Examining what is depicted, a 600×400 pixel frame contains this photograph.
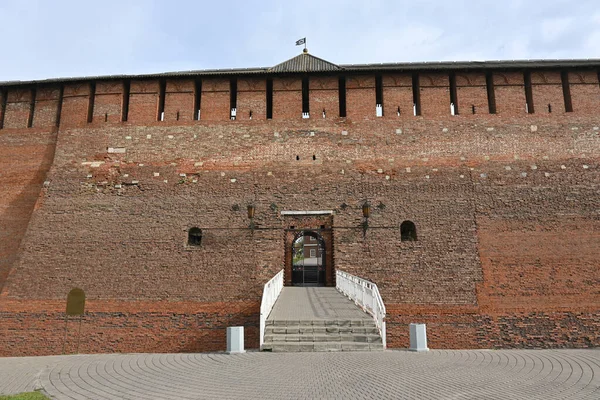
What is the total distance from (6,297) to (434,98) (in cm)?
1326

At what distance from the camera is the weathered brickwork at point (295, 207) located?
385 inches

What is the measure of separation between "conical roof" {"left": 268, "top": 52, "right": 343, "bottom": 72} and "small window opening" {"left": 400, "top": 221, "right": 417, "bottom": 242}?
217 inches

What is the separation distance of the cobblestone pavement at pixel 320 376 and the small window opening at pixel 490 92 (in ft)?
24.1

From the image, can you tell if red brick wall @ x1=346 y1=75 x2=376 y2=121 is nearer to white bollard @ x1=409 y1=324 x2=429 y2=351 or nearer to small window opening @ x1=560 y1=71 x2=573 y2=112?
small window opening @ x1=560 y1=71 x2=573 y2=112

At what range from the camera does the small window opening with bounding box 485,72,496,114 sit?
11367 millimetres

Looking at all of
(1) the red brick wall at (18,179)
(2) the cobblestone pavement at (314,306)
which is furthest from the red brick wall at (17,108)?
(2) the cobblestone pavement at (314,306)

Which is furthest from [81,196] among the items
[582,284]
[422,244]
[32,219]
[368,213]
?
[582,284]

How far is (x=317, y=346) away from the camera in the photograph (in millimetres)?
6328

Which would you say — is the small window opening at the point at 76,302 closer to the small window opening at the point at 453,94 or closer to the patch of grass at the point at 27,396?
the patch of grass at the point at 27,396

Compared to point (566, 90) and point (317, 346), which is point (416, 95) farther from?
point (317, 346)

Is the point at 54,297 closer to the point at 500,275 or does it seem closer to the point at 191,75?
the point at 191,75

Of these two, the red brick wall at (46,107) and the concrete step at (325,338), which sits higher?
the red brick wall at (46,107)

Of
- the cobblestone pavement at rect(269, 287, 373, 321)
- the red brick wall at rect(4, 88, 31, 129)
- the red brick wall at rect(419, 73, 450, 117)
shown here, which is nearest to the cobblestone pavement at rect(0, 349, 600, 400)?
the cobblestone pavement at rect(269, 287, 373, 321)

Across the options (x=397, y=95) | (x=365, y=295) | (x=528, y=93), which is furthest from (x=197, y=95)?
(x=528, y=93)
